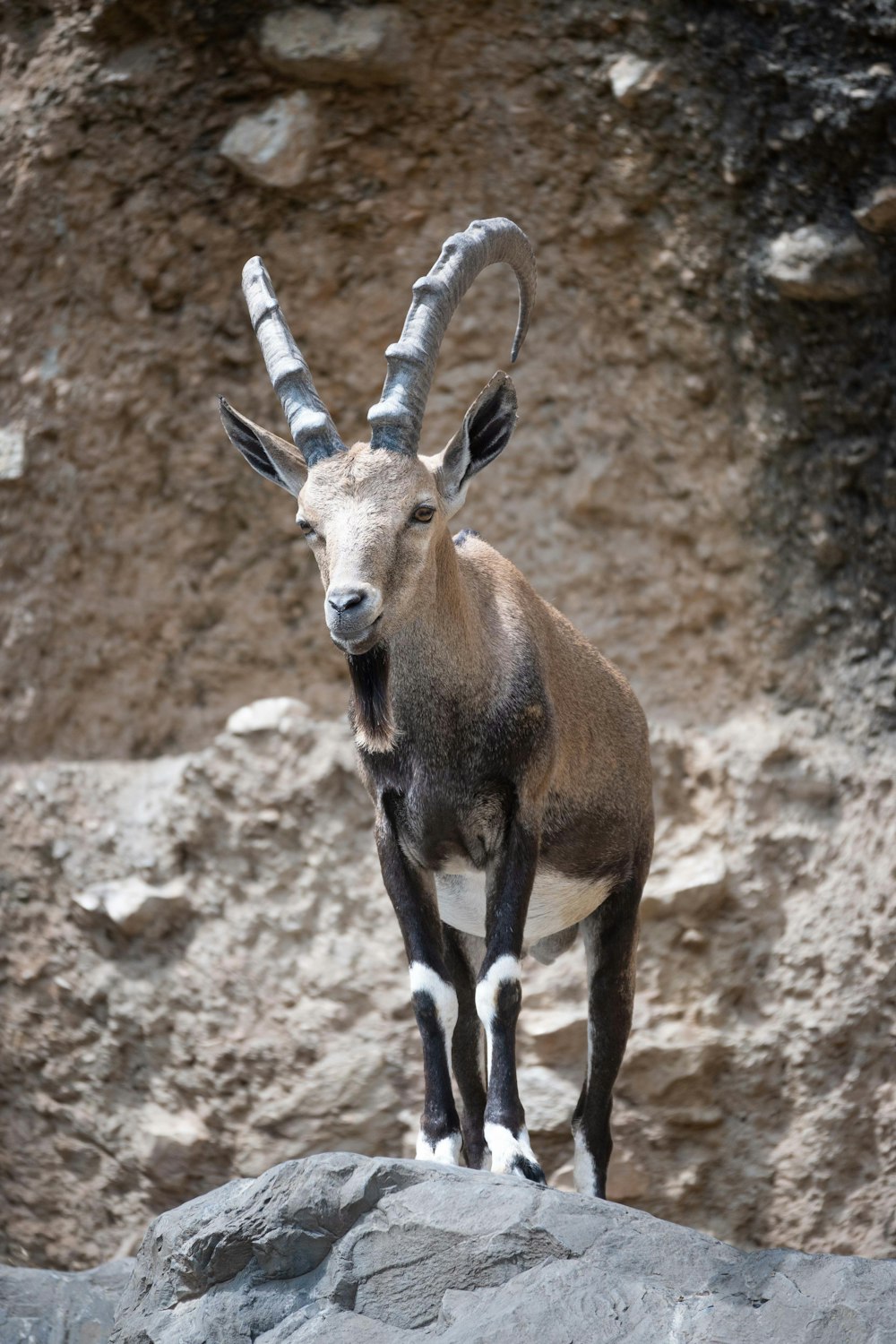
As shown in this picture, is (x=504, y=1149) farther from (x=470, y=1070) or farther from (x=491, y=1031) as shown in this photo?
(x=470, y=1070)

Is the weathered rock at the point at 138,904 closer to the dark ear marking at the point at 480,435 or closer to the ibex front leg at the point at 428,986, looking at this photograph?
the ibex front leg at the point at 428,986

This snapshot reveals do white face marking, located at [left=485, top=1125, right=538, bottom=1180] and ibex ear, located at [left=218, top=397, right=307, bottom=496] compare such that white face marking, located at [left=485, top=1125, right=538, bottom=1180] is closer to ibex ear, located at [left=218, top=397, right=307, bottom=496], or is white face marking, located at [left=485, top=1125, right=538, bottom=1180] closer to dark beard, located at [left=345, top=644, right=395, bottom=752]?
dark beard, located at [left=345, top=644, right=395, bottom=752]

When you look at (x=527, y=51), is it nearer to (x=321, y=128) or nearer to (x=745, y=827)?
(x=321, y=128)

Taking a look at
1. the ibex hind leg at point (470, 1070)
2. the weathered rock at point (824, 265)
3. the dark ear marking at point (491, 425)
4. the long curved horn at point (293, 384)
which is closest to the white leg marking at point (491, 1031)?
the ibex hind leg at point (470, 1070)

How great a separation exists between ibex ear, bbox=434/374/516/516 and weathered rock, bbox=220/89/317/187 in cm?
441

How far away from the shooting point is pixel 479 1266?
5059 millimetres

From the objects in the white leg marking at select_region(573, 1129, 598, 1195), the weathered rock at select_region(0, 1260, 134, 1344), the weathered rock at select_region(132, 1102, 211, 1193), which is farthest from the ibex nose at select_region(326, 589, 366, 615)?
the weathered rock at select_region(132, 1102, 211, 1193)

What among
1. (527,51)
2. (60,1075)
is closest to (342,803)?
(60,1075)

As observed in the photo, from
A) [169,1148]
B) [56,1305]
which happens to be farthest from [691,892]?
[56,1305]

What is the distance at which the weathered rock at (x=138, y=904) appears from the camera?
31.6ft

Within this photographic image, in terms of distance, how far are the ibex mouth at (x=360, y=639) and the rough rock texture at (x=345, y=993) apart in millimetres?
4512

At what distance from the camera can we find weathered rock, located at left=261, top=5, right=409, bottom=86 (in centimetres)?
959

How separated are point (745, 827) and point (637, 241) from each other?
3655 millimetres

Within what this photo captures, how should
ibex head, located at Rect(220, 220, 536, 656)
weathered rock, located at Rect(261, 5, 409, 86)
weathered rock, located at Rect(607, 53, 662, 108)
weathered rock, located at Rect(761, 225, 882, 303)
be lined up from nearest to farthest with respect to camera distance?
ibex head, located at Rect(220, 220, 536, 656), weathered rock, located at Rect(761, 225, 882, 303), weathered rock, located at Rect(607, 53, 662, 108), weathered rock, located at Rect(261, 5, 409, 86)
